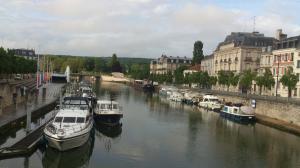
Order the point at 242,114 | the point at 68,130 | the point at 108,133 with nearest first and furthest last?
the point at 68,130
the point at 108,133
the point at 242,114

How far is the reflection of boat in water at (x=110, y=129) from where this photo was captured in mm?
55372

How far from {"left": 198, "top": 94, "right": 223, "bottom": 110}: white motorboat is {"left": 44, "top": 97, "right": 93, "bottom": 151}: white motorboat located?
46088mm

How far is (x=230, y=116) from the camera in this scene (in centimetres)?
7562

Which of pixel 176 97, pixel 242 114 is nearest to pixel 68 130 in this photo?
pixel 242 114

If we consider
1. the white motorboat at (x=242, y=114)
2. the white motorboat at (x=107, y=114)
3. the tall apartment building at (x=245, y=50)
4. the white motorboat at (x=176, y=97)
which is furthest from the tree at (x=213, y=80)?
the white motorboat at (x=107, y=114)

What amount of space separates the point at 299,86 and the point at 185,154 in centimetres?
4772

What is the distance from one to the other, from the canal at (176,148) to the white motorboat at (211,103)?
2098cm

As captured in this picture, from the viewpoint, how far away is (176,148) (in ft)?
158

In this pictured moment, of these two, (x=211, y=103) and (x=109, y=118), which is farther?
(x=211, y=103)

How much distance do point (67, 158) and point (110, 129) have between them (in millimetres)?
17832

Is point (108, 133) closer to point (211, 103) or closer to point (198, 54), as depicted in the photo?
point (211, 103)

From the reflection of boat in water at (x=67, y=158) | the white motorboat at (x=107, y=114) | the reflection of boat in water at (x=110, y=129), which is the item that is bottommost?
the reflection of boat in water at (x=67, y=158)

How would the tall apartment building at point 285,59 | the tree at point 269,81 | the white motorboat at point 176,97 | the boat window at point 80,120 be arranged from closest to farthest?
the boat window at point 80,120, the tall apartment building at point 285,59, the tree at point 269,81, the white motorboat at point 176,97

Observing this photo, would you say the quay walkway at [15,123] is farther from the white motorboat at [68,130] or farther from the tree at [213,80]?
the tree at [213,80]
